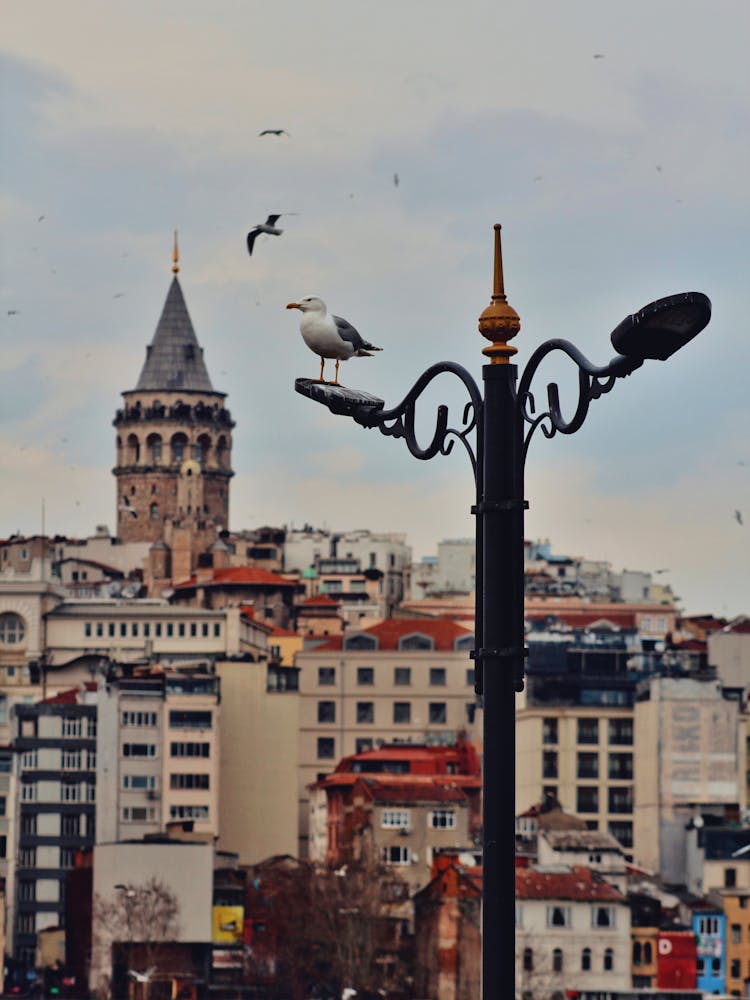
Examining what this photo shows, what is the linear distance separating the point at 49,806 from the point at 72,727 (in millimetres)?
4079

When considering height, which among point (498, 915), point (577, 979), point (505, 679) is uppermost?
point (505, 679)

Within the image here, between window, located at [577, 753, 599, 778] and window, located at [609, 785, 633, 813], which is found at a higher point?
window, located at [577, 753, 599, 778]

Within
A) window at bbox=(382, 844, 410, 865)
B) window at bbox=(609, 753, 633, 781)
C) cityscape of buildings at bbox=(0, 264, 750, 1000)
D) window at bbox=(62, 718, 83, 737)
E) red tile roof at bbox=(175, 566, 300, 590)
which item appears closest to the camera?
cityscape of buildings at bbox=(0, 264, 750, 1000)

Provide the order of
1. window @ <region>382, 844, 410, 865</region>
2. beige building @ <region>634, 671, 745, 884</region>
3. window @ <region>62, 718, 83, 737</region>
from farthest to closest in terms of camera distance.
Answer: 1. window @ <region>62, 718, 83, 737</region>
2. beige building @ <region>634, 671, 745, 884</region>
3. window @ <region>382, 844, 410, 865</region>

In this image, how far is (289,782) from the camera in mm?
126062

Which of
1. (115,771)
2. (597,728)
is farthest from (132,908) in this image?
(597,728)

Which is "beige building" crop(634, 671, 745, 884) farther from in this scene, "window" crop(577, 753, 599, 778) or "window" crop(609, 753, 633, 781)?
"window" crop(577, 753, 599, 778)

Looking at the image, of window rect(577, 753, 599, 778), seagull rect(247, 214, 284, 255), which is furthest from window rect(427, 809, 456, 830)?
seagull rect(247, 214, 284, 255)

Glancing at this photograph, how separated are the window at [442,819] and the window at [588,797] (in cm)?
928

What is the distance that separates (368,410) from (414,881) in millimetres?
102554

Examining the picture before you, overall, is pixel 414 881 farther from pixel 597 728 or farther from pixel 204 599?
pixel 204 599

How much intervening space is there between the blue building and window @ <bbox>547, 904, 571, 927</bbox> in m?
6.97

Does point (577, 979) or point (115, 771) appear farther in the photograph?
point (115, 771)

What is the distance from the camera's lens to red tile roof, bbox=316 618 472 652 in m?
139
